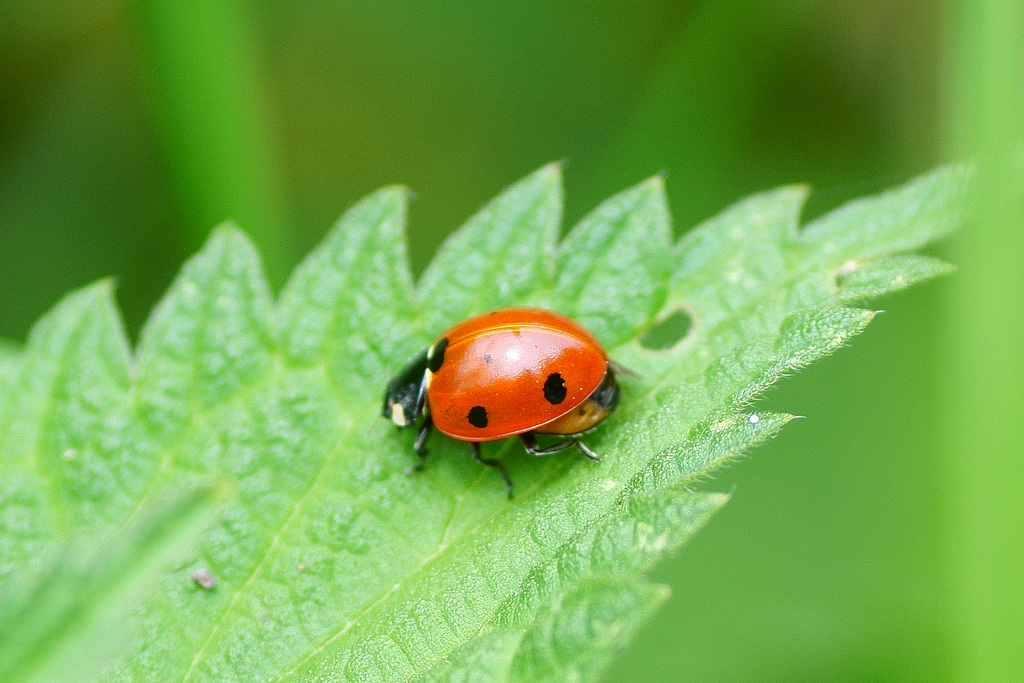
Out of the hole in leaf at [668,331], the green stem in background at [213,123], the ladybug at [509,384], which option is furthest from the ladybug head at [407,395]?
the green stem in background at [213,123]

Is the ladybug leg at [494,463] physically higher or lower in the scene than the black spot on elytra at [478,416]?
lower

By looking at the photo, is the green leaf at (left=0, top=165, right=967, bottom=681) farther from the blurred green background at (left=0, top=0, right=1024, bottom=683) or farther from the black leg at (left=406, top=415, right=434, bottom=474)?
the blurred green background at (left=0, top=0, right=1024, bottom=683)

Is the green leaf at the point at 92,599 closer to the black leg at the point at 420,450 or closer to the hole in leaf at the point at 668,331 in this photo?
the black leg at the point at 420,450

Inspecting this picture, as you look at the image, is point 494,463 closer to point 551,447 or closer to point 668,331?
point 551,447

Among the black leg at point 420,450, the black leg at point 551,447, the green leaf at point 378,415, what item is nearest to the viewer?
the green leaf at point 378,415

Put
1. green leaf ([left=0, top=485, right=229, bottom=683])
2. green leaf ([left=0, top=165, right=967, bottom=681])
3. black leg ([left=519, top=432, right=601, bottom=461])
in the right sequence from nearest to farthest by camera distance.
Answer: green leaf ([left=0, top=485, right=229, bottom=683]), green leaf ([left=0, top=165, right=967, bottom=681]), black leg ([left=519, top=432, right=601, bottom=461])

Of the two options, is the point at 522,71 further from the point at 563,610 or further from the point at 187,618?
the point at 563,610

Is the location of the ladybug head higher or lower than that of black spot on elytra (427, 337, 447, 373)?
lower

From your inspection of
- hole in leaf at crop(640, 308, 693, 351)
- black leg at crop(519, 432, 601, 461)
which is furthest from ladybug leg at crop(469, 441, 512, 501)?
hole in leaf at crop(640, 308, 693, 351)
